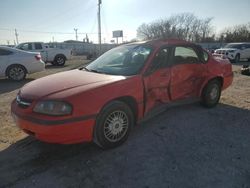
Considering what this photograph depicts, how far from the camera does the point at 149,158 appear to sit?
365 cm

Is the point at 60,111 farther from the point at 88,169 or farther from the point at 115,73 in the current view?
the point at 115,73

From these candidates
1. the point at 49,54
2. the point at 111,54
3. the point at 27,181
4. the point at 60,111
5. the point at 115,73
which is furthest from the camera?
the point at 49,54

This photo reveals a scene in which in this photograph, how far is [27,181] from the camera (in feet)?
10.3

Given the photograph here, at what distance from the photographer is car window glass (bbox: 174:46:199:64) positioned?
16.3ft

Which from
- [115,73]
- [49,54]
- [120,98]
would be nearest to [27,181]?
[120,98]

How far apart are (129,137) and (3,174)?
6.37 feet

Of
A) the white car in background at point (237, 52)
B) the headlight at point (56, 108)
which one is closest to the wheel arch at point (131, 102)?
the headlight at point (56, 108)

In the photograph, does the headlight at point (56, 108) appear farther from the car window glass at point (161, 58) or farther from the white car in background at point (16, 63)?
the white car in background at point (16, 63)

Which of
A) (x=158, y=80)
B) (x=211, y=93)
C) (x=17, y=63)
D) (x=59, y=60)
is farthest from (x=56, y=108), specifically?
(x=59, y=60)

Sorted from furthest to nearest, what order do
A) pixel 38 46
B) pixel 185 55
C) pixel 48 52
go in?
pixel 48 52 < pixel 38 46 < pixel 185 55

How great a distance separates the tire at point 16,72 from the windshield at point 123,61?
21.5 ft

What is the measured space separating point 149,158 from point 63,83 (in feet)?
5.49

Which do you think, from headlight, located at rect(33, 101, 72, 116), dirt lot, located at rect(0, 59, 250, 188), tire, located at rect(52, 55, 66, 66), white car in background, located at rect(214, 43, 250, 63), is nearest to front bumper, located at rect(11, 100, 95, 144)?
headlight, located at rect(33, 101, 72, 116)

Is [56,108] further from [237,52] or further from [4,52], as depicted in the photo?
[237,52]
